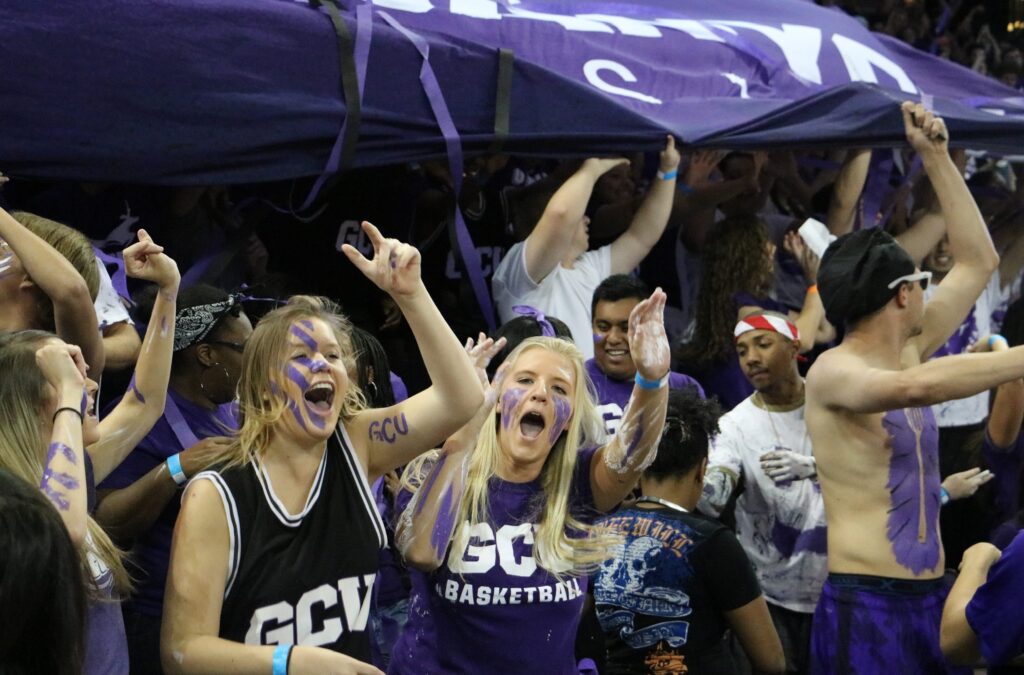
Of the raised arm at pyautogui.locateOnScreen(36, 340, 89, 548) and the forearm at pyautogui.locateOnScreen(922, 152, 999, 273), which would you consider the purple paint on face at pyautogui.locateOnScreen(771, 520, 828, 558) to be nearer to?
the forearm at pyautogui.locateOnScreen(922, 152, 999, 273)

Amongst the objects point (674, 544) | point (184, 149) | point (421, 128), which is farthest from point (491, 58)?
point (674, 544)

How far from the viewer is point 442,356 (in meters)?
2.74

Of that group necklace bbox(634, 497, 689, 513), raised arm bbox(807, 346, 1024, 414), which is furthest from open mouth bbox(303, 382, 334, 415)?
raised arm bbox(807, 346, 1024, 414)

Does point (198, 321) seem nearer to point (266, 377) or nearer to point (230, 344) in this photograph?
point (230, 344)

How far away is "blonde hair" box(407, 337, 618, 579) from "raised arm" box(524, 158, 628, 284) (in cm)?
140

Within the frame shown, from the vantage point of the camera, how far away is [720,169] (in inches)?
245

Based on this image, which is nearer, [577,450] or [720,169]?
[577,450]

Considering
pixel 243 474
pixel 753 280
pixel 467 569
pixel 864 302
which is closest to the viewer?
pixel 243 474

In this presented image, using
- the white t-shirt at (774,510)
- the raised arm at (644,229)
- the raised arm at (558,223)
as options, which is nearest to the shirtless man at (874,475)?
the white t-shirt at (774,510)

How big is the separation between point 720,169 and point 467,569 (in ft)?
11.7

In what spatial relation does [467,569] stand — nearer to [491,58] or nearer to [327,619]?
[327,619]

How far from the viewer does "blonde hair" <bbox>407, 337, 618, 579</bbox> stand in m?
3.11

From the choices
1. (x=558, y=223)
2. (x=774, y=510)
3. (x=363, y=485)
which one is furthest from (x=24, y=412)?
(x=774, y=510)

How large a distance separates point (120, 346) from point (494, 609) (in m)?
1.33
